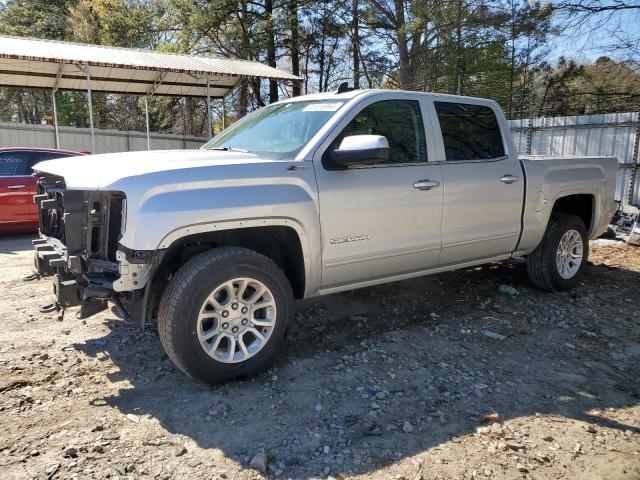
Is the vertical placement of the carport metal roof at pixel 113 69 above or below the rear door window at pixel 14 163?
above

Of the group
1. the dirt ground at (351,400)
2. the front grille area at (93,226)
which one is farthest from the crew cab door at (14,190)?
the front grille area at (93,226)

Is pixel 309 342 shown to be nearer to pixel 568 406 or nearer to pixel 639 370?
pixel 568 406

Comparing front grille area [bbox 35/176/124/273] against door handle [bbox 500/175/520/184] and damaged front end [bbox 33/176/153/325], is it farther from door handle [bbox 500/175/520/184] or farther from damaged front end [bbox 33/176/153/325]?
door handle [bbox 500/175/520/184]

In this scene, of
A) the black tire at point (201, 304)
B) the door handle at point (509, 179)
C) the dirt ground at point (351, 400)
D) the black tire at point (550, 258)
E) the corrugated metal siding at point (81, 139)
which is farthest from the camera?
the corrugated metal siding at point (81, 139)

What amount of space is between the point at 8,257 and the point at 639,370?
25.4 ft

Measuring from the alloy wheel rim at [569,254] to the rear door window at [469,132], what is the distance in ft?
4.75

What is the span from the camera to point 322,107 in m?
4.28

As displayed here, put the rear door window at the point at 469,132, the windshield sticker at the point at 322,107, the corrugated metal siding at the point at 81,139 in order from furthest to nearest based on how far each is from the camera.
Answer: the corrugated metal siding at the point at 81,139, the rear door window at the point at 469,132, the windshield sticker at the point at 322,107

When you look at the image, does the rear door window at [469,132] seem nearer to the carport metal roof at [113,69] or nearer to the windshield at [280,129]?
the windshield at [280,129]

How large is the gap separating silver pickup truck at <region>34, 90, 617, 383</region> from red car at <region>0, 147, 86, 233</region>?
516 cm

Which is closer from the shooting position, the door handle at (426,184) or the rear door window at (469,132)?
the door handle at (426,184)

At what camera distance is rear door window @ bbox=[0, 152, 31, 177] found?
884 centimetres

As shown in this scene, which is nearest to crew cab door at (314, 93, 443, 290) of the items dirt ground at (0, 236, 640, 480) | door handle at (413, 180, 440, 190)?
door handle at (413, 180, 440, 190)

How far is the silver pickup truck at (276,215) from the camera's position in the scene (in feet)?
10.7
